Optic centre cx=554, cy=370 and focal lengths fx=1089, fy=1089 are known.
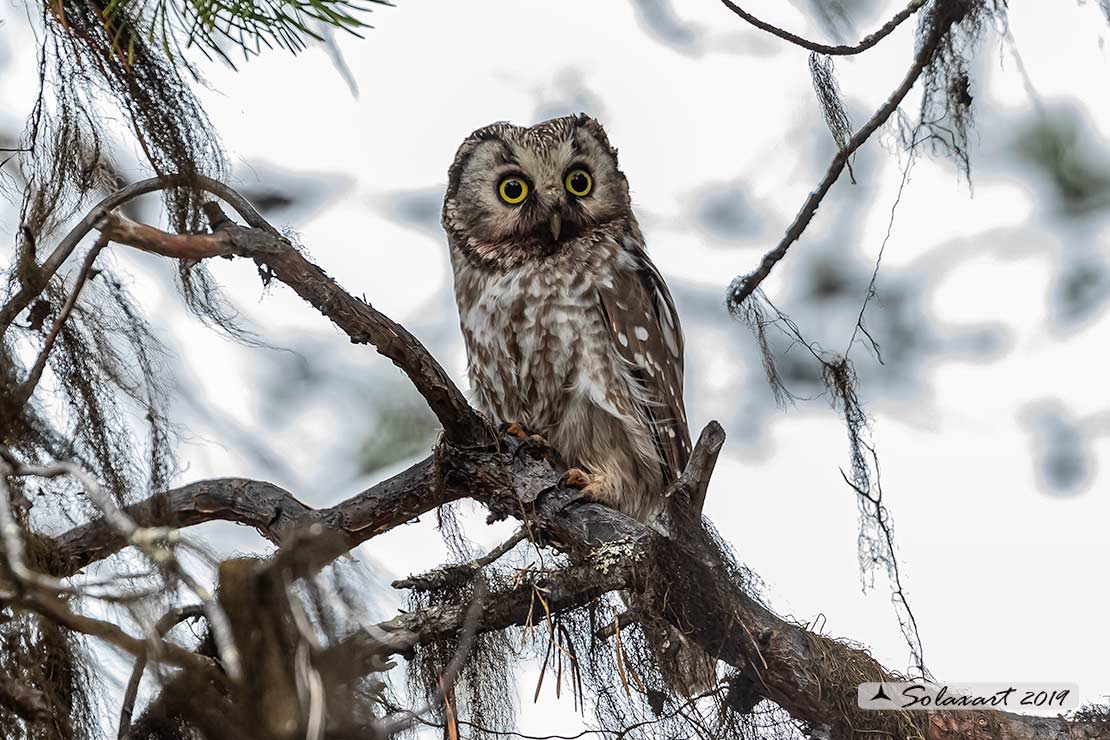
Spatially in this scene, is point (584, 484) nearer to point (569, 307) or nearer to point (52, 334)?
point (569, 307)

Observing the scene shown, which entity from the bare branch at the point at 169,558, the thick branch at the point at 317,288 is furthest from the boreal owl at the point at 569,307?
the bare branch at the point at 169,558

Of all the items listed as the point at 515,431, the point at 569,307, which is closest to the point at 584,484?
the point at 515,431

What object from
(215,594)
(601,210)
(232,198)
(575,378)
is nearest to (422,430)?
(575,378)

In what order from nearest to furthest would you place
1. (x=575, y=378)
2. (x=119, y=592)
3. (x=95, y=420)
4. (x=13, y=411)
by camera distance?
(x=119, y=592) → (x=13, y=411) → (x=95, y=420) → (x=575, y=378)

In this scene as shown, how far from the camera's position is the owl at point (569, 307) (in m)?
2.89

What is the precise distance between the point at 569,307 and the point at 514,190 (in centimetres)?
44

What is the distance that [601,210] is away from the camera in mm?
3160

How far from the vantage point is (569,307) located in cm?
291

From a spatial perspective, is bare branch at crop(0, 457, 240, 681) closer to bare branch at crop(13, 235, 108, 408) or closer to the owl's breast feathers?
bare branch at crop(13, 235, 108, 408)

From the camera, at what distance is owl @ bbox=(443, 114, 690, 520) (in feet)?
9.48

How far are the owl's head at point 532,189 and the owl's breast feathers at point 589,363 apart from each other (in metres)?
0.08

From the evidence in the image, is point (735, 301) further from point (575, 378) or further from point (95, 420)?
point (95, 420)

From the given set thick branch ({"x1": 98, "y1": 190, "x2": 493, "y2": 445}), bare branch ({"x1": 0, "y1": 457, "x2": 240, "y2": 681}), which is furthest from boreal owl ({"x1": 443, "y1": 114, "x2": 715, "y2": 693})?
bare branch ({"x1": 0, "y1": 457, "x2": 240, "y2": 681})

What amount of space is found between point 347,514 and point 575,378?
0.72 meters
